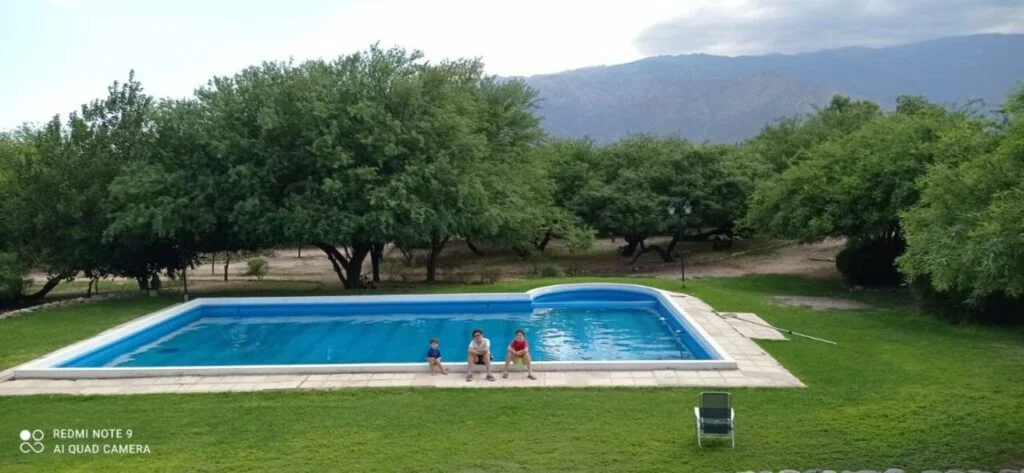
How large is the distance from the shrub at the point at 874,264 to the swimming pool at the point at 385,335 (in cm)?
695

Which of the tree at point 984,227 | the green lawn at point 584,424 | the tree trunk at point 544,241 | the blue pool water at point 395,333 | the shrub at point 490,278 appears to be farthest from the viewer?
the tree trunk at point 544,241

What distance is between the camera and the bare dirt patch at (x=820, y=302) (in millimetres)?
20234

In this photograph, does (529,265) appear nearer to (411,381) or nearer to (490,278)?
(490,278)

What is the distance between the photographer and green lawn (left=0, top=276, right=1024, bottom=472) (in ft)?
29.1

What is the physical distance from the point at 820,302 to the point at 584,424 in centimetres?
1334

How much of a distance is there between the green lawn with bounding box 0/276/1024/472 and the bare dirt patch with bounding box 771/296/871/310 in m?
5.90

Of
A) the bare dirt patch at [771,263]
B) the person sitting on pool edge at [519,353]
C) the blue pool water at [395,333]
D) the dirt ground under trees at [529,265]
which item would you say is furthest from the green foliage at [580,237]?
the person sitting on pool edge at [519,353]

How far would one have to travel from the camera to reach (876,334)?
52.9 ft

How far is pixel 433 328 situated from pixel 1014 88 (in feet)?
46.9

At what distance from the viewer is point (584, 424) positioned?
1020 cm

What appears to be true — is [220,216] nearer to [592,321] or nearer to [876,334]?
[592,321]

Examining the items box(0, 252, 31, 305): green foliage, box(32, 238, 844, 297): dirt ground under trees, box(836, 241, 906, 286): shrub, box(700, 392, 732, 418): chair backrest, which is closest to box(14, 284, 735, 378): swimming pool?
box(700, 392, 732, 418): chair backrest

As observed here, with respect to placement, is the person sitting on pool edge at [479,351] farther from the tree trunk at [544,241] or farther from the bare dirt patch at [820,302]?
the tree trunk at [544,241]

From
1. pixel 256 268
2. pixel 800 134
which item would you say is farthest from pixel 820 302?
pixel 800 134
